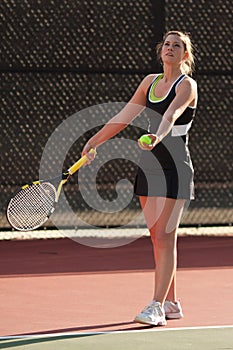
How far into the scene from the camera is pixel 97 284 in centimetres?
779

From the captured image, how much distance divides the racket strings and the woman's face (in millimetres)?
932

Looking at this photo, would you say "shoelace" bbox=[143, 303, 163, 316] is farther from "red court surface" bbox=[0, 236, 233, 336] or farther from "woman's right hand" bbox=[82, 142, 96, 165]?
"woman's right hand" bbox=[82, 142, 96, 165]

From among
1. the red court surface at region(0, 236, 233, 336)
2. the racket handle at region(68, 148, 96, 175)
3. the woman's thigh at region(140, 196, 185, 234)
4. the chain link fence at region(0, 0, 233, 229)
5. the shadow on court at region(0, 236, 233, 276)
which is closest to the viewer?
the racket handle at region(68, 148, 96, 175)

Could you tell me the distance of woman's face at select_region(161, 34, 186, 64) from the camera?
250 inches

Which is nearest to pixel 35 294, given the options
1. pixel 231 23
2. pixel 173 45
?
pixel 173 45

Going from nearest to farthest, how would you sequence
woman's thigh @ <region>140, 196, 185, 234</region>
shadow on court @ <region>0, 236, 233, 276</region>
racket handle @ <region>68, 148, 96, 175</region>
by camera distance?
racket handle @ <region>68, 148, 96, 175</region> < woman's thigh @ <region>140, 196, 185, 234</region> < shadow on court @ <region>0, 236, 233, 276</region>

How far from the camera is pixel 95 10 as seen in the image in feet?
33.8

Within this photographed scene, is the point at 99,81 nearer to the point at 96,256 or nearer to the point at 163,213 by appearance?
the point at 96,256

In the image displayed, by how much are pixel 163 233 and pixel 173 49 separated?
0.99 m

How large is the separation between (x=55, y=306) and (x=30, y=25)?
382 cm

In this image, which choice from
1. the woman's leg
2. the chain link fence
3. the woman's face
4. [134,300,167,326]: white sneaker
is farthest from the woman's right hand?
the chain link fence

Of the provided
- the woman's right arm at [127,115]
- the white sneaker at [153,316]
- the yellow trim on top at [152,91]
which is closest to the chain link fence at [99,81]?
the woman's right arm at [127,115]

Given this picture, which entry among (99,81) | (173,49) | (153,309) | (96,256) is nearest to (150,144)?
(173,49)

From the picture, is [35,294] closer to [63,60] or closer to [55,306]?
[55,306]
